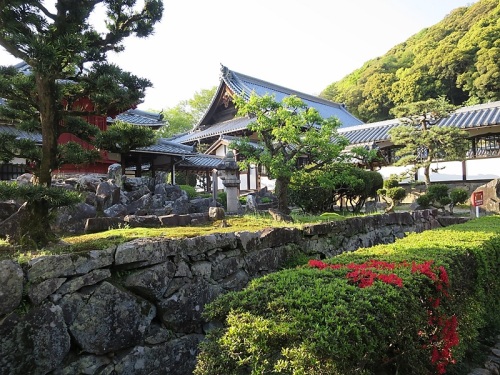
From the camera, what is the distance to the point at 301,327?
2.40 metres

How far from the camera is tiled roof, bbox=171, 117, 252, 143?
2334 cm

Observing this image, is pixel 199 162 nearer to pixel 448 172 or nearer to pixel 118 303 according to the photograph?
pixel 448 172

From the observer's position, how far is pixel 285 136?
824cm

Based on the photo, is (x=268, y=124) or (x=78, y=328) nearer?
(x=78, y=328)

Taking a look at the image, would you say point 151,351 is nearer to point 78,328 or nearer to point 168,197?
point 78,328

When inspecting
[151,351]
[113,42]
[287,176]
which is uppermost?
[113,42]

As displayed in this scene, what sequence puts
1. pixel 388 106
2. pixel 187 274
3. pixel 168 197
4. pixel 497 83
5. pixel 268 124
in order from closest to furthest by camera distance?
pixel 187 274 < pixel 268 124 < pixel 168 197 < pixel 497 83 < pixel 388 106

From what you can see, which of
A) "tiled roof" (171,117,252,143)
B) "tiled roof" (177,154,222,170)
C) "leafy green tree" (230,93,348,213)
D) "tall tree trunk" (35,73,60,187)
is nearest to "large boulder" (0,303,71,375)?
"tall tree trunk" (35,73,60,187)

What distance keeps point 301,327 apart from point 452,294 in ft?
7.97

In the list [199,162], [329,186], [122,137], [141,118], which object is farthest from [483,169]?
[122,137]

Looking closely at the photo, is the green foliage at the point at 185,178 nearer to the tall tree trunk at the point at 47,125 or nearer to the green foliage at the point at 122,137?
the green foliage at the point at 122,137

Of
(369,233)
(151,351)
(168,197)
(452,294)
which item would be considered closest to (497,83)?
(369,233)

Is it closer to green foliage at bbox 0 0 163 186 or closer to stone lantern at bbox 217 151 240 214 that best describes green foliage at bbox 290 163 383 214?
stone lantern at bbox 217 151 240 214

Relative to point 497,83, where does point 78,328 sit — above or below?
below
